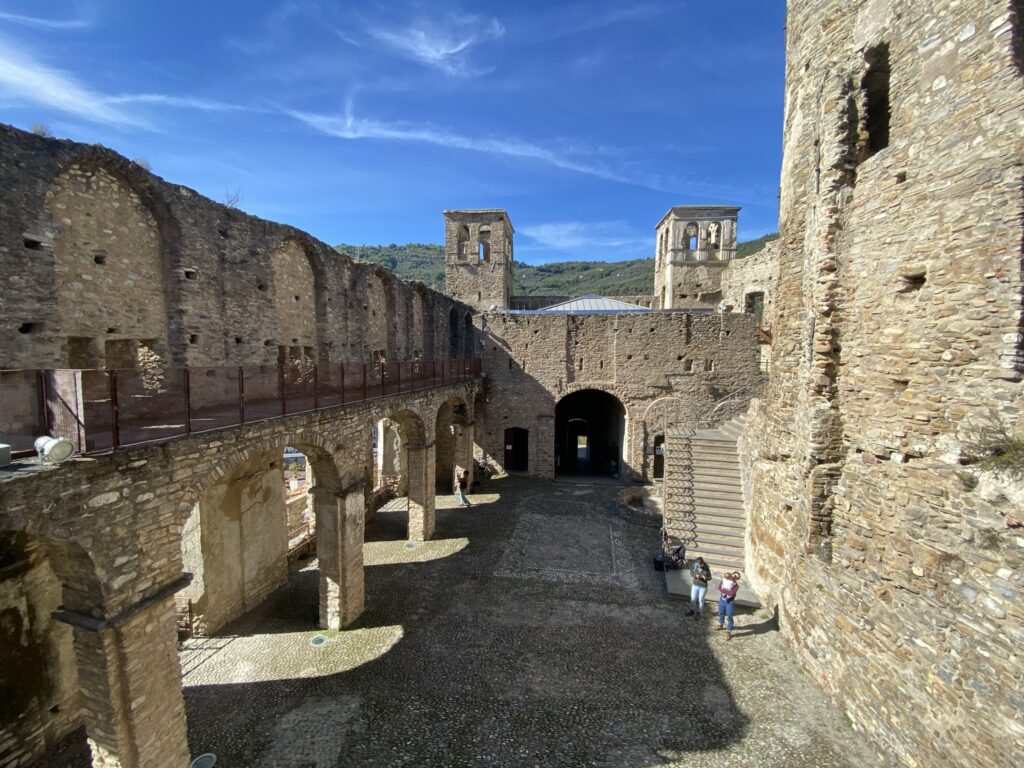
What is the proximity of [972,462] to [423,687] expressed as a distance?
8514 mm

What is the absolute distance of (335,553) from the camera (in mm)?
9836

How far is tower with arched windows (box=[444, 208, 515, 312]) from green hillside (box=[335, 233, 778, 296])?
37791mm

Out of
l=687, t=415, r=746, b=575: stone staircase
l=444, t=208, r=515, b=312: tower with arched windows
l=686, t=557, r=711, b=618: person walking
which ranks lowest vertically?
l=686, t=557, r=711, b=618: person walking

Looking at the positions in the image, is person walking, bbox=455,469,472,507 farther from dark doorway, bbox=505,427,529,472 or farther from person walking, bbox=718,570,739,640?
person walking, bbox=718,570,739,640

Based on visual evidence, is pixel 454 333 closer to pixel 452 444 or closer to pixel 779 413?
pixel 452 444

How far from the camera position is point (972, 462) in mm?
5375

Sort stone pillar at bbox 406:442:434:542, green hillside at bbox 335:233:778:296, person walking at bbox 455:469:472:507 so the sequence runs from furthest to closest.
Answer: green hillside at bbox 335:233:778:296 → person walking at bbox 455:469:472:507 → stone pillar at bbox 406:442:434:542

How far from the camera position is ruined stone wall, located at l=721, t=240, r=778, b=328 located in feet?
72.6

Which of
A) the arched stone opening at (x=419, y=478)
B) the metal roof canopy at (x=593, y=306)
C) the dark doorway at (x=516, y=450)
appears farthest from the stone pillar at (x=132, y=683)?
the metal roof canopy at (x=593, y=306)

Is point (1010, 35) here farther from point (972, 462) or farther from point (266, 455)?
point (266, 455)

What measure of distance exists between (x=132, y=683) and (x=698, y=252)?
31.2 meters

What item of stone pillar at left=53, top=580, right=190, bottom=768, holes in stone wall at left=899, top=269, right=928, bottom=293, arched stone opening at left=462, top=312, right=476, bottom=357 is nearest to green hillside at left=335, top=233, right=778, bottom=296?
arched stone opening at left=462, top=312, right=476, bottom=357

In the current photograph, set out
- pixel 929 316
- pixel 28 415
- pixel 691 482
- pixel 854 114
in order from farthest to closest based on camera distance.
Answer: pixel 691 482 → pixel 854 114 → pixel 929 316 → pixel 28 415

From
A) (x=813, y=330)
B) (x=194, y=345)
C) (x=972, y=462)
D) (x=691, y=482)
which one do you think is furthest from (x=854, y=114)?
(x=194, y=345)
